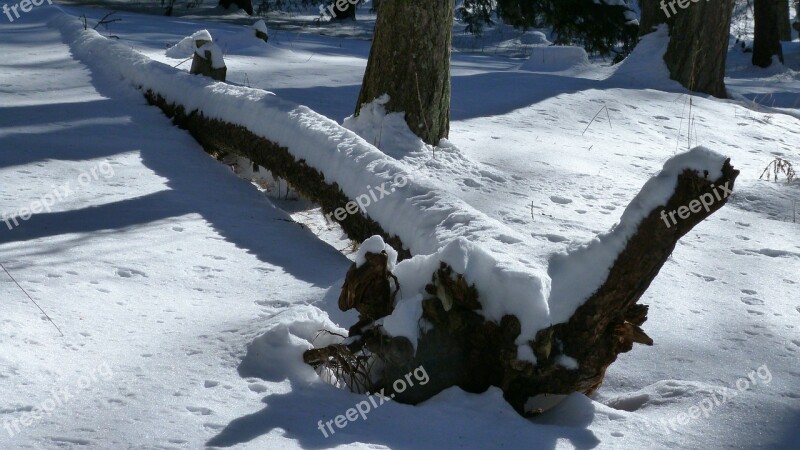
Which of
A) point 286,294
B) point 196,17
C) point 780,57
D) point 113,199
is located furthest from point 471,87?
point 196,17

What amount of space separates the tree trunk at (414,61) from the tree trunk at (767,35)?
38.5 ft

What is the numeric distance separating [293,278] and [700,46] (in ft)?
21.9

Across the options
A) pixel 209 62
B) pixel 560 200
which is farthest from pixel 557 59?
pixel 560 200

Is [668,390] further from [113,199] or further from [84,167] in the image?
[84,167]

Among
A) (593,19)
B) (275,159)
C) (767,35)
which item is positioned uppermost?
(593,19)

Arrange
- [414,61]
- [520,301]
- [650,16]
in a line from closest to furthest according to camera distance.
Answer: [520,301]
[414,61]
[650,16]

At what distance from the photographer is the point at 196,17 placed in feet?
62.4

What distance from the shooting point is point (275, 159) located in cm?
536

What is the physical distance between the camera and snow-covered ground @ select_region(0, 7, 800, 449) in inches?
110

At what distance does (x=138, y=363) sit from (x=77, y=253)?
1247 mm

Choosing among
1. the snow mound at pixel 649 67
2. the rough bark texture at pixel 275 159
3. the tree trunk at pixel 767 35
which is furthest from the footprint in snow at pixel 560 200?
the tree trunk at pixel 767 35

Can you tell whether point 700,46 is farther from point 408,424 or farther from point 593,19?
point 408,424

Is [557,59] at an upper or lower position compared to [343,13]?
lower

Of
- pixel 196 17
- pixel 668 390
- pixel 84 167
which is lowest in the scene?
pixel 668 390
